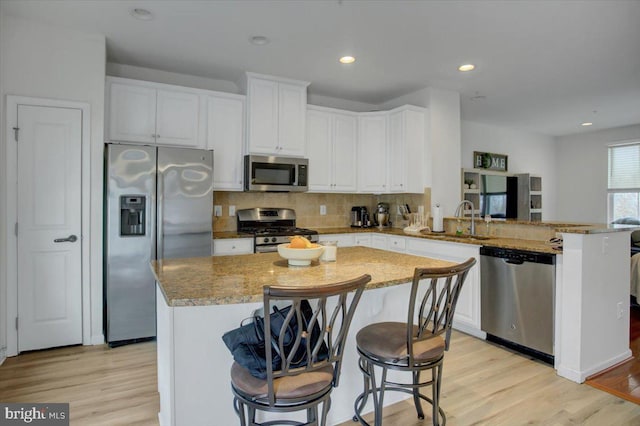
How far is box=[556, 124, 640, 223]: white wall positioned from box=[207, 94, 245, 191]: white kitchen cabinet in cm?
684

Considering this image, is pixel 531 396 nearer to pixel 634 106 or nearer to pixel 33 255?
pixel 33 255

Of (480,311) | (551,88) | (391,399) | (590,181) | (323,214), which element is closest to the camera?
(391,399)

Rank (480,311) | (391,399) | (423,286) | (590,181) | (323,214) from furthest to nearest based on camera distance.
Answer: (590,181) → (323,214) → (423,286) → (480,311) → (391,399)

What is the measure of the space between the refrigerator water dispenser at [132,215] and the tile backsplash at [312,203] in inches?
41.9

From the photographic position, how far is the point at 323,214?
5.01 m

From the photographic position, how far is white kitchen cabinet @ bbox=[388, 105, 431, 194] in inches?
176

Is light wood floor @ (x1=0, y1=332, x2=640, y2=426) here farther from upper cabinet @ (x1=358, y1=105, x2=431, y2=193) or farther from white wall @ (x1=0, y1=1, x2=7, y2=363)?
upper cabinet @ (x1=358, y1=105, x2=431, y2=193)

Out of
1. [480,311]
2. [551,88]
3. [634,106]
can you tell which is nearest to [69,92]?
[480,311]

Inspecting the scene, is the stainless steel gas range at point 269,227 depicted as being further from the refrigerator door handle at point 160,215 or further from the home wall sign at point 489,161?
the home wall sign at point 489,161

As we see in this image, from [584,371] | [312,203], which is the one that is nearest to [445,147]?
[312,203]

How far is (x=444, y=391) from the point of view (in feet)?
8.04

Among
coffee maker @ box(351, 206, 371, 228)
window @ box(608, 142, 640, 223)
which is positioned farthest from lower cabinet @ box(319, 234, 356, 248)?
window @ box(608, 142, 640, 223)

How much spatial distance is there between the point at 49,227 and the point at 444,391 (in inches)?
129

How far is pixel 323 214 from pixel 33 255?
3.12 m
